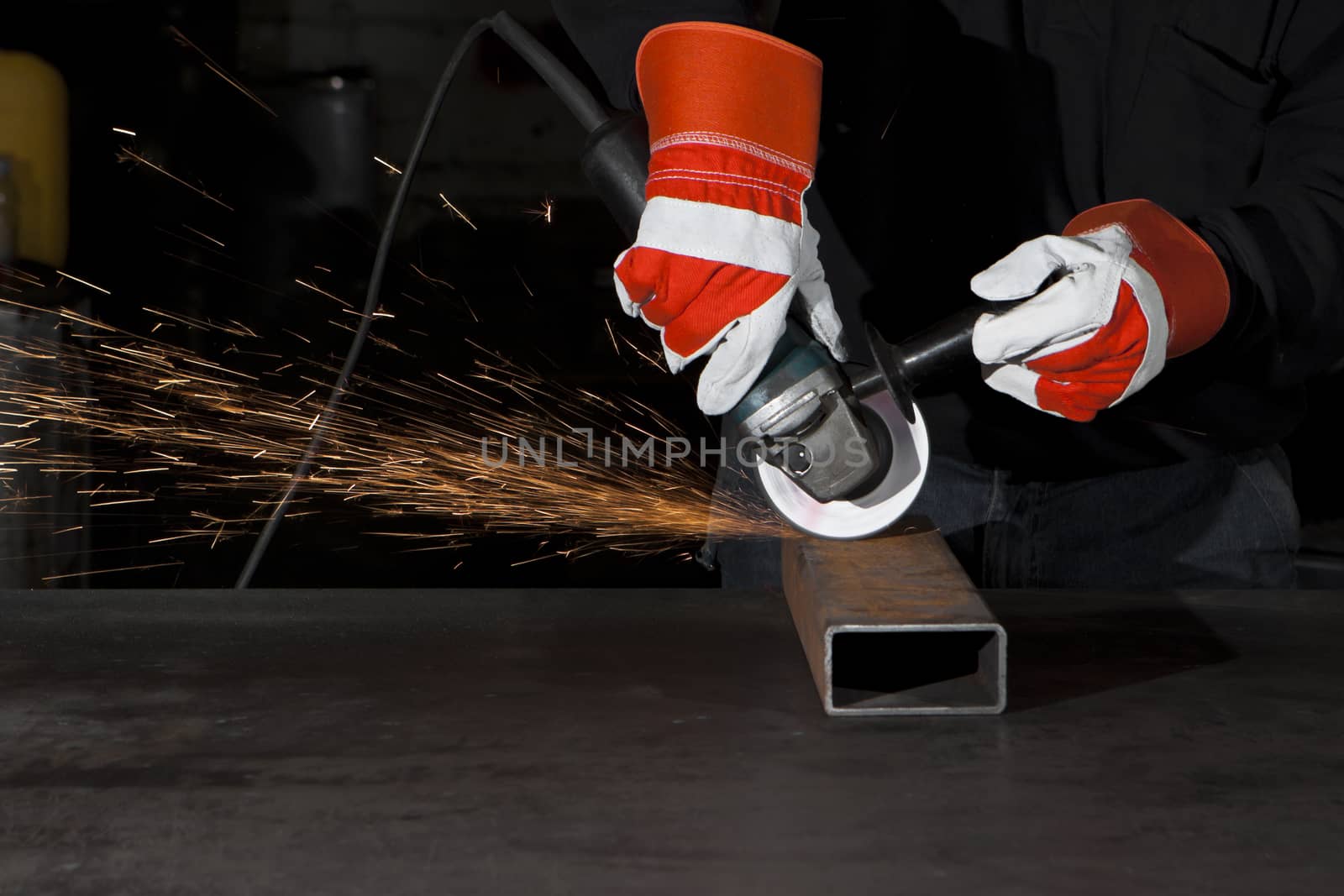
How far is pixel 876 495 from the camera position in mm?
1149

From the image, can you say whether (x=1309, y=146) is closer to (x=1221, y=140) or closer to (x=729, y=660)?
(x=1221, y=140)

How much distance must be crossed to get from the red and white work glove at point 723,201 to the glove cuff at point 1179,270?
0.31 m

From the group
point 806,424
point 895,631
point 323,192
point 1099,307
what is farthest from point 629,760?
point 323,192

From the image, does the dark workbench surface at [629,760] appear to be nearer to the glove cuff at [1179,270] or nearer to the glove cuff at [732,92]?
the glove cuff at [1179,270]

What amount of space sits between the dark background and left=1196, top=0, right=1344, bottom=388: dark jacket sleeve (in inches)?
78.8

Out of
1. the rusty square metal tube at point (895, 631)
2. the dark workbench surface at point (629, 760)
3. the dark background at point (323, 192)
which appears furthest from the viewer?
the dark background at point (323, 192)

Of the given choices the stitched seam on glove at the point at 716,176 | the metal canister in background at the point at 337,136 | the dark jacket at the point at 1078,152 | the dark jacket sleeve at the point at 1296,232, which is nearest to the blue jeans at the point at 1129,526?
the dark jacket at the point at 1078,152

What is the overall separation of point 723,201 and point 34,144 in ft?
5.48

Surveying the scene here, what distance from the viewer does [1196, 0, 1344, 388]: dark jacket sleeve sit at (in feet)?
3.97

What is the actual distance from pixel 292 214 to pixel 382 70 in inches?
19.0

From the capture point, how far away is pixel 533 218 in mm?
3242

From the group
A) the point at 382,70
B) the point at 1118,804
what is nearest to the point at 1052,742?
the point at 1118,804

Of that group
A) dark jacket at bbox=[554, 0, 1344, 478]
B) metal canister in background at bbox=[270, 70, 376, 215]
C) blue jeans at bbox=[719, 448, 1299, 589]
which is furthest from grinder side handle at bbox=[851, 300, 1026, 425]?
metal canister in background at bbox=[270, 70, 376, 215]

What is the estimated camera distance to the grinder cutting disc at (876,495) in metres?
1.14
